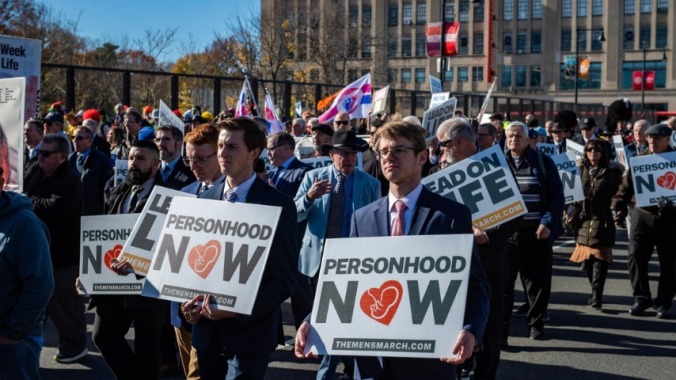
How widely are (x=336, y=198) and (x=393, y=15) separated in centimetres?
8958

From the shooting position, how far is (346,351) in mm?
3854

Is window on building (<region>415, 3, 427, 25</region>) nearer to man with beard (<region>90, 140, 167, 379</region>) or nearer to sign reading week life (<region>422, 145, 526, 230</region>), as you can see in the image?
sign reading week life (<region>422, 145, 526, 230</region>)

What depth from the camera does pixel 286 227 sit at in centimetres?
454

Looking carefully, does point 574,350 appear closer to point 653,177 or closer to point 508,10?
point 653,177

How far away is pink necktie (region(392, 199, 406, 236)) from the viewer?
163 inches

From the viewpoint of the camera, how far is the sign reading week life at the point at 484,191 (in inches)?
251

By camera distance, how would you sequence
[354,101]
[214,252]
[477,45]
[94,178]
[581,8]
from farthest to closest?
1. [477,45]
2. [581,8]
3. [354,101]
4. [94,178]
5. [214,252]

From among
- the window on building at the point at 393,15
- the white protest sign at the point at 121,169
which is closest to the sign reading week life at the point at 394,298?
the white protest sign at the point at 121,169

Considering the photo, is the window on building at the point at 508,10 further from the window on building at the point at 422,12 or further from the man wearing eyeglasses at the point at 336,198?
the man wearing eyeglasses at the point at 336,198

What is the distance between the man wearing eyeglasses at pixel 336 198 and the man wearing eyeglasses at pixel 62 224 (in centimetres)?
186

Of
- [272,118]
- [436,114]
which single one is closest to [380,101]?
[272,118]

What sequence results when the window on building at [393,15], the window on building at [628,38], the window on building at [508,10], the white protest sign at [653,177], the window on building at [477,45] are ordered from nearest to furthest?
the white protest sign at [653,177] → the window on building at [628,38] → the window on building at [508,10] → the window on building at [477,45] → the window on building at [393,15]

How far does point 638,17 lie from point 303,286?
8752 cm

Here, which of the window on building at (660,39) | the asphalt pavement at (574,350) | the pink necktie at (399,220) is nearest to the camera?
the pink necktie at (399,220)
